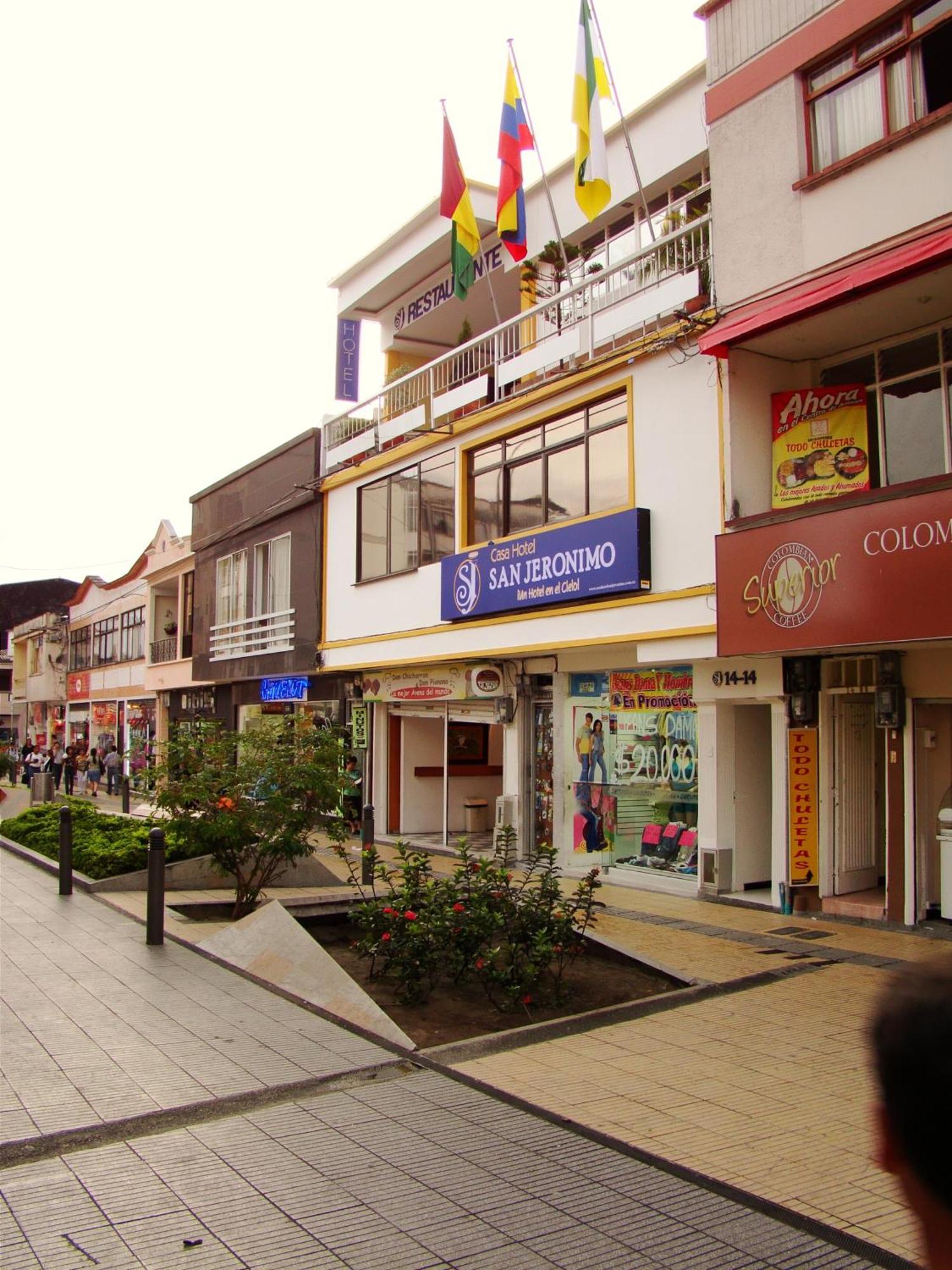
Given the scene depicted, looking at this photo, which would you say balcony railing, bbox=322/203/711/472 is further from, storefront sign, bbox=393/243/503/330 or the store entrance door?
the store entrance door

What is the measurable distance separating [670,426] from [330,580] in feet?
33.5

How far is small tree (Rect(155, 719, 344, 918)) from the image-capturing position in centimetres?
1026

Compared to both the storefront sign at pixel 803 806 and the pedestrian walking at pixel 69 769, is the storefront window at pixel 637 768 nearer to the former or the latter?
the storefront sign at pixel 803 806

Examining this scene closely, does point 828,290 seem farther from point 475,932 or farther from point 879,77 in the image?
point 475,932

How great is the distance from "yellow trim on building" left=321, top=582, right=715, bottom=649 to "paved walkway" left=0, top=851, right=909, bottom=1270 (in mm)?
6559

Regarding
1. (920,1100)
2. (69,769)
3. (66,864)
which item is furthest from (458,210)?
(69,769)

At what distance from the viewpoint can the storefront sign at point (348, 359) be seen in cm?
2273

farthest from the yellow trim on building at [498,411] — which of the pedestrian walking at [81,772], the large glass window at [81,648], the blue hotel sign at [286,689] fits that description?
the large glass window at [81,648]

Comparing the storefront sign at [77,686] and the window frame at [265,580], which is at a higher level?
the window frame at [265,580]

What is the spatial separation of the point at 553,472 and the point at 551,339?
184 centimetres

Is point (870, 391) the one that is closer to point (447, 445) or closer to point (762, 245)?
point (762, 245)

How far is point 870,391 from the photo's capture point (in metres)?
11.2

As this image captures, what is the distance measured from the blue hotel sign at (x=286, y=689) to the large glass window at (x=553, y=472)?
23.8 ft

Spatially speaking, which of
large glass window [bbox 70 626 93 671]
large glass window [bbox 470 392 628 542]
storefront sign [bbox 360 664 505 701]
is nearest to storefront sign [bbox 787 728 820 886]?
large glass window [bbox 470 392 628 542]
